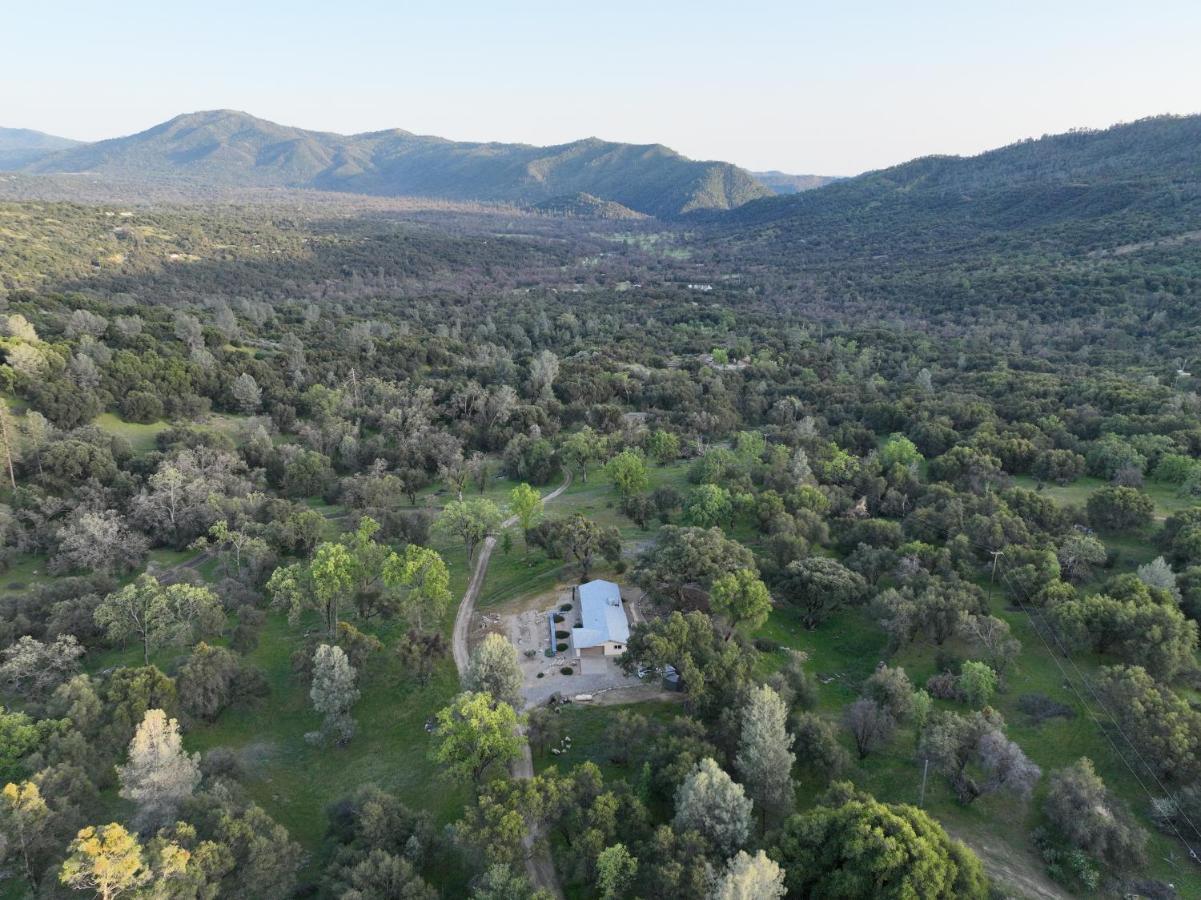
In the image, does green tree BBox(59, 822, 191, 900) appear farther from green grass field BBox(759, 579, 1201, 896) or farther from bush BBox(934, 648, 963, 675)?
bush BBox(934, 648, 963, 675)

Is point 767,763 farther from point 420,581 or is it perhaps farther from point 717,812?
point 420,581

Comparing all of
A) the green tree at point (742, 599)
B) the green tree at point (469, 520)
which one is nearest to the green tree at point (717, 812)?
the green tree at point (742, 599)

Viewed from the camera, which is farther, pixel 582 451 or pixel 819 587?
pixel 582 451

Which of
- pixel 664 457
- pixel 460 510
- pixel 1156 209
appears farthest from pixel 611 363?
pixel 1156 209

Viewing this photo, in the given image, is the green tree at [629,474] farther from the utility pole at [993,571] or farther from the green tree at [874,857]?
the green tree at [874,857]

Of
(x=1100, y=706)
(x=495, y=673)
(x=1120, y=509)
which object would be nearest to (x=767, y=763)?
(x=495, y=673)

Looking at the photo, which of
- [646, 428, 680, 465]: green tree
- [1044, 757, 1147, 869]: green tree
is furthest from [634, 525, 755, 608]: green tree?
[646, 428, 680, 465]: green tree
